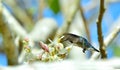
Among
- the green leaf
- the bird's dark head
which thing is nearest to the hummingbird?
the bird's dark head

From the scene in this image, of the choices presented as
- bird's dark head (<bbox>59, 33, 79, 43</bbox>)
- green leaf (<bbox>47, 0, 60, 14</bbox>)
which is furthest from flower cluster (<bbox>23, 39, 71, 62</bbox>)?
green leaf (<bbox>47, 0, 60, 14</bbox>)

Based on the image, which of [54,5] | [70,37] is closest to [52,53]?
[70,37]

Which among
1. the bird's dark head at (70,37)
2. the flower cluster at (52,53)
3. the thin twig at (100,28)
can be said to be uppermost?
the thin twig at (100,28)

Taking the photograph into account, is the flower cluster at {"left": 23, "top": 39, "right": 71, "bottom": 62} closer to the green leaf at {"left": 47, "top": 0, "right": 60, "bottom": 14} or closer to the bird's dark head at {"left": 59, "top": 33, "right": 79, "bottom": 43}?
the bird's dark head at {"left": 59, "top": 33, "right": 79, "bottom": 43}

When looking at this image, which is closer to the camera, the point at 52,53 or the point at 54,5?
the point at 52,53

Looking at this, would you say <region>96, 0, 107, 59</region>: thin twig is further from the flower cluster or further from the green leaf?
the green leaf

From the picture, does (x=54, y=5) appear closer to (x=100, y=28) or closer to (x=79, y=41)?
(x=100, y=28)

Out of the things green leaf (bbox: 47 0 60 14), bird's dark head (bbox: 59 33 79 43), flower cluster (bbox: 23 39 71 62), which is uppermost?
green leaf (bbox: 47 0 60 14)

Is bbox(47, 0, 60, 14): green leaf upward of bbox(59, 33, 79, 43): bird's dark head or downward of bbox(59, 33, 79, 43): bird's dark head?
upward

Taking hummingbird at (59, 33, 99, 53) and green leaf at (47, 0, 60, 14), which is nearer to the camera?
hummingbird at (59, 33, 99, 53)

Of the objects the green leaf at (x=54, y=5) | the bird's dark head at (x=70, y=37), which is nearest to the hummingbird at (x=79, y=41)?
the bird's dark head at (x=70, y=37)

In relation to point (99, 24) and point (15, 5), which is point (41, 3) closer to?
point (15, 5)

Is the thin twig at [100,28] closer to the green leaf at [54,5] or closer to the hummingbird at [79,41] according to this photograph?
the hummingbird at [79,41]
